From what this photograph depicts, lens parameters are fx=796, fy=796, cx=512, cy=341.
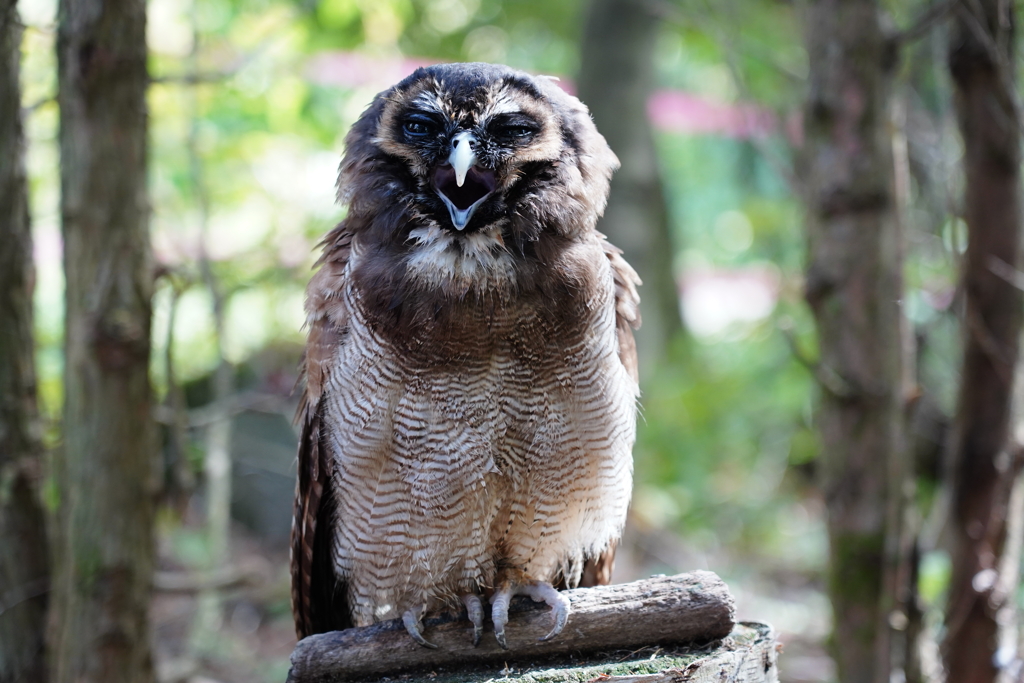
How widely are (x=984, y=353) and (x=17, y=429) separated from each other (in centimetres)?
357

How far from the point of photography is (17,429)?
2.76 m

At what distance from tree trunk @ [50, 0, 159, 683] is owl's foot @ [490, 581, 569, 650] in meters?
1.26

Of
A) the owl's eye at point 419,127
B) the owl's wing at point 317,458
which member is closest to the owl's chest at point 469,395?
the owl's wing at point 317,458

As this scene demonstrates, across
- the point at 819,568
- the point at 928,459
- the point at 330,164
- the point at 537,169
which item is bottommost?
the point at 819,568

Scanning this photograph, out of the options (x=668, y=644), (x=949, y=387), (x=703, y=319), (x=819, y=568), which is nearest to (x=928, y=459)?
(x=949, y=387)

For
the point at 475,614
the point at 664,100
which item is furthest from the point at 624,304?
the point at 664,100

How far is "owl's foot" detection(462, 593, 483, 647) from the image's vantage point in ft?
7.67

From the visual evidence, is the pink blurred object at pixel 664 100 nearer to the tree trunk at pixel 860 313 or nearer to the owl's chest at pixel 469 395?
the tree trunk at pixel 860 313

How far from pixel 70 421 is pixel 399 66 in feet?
15.3

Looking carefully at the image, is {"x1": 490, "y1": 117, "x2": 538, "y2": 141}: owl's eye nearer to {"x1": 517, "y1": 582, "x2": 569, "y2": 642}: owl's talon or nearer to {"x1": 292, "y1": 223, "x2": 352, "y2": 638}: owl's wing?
{"x1": 292, "y1": 223, "x2": 352, "y2": 638}: owl's wing

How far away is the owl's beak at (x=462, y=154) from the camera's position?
206 centimetres

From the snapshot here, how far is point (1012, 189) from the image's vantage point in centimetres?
300

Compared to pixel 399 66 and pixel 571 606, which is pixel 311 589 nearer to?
pixel 571 606

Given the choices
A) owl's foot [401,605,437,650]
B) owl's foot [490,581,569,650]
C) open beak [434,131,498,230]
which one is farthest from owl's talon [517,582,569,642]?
open beak [434,131,498,230]
